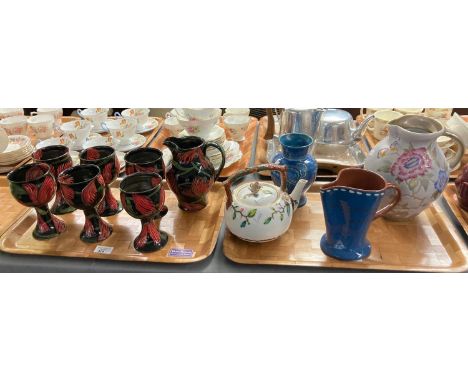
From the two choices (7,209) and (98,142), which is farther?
(98,142)

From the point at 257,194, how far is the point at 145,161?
0.32 m

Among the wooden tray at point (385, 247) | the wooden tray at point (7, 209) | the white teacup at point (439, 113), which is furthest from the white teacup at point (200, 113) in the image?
the white teacup at point (439, 113)

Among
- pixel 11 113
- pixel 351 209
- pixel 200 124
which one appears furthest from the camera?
pixel 11 113

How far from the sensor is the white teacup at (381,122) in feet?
4.33

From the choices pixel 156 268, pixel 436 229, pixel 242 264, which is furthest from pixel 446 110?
pixel 156 268

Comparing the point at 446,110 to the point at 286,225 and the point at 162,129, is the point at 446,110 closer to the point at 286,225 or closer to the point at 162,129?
the point at 286,225

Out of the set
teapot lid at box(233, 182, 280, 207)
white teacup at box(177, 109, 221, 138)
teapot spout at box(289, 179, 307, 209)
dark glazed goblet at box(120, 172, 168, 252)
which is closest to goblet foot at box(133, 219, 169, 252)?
dark glazed goblet at box(120, 172, 168, 252)

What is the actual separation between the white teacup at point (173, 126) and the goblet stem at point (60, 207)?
0.54 metres

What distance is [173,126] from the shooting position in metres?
1.47

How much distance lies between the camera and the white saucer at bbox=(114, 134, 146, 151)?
1.36m

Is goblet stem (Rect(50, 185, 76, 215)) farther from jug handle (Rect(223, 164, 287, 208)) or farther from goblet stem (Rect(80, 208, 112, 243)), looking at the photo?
jug handle (Rect(223, 164, 287, 208))

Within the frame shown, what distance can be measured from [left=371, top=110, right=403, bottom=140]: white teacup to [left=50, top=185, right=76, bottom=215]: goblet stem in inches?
40.6

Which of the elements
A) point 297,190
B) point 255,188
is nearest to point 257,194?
point 255,188

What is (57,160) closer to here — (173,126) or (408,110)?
(173,126)
